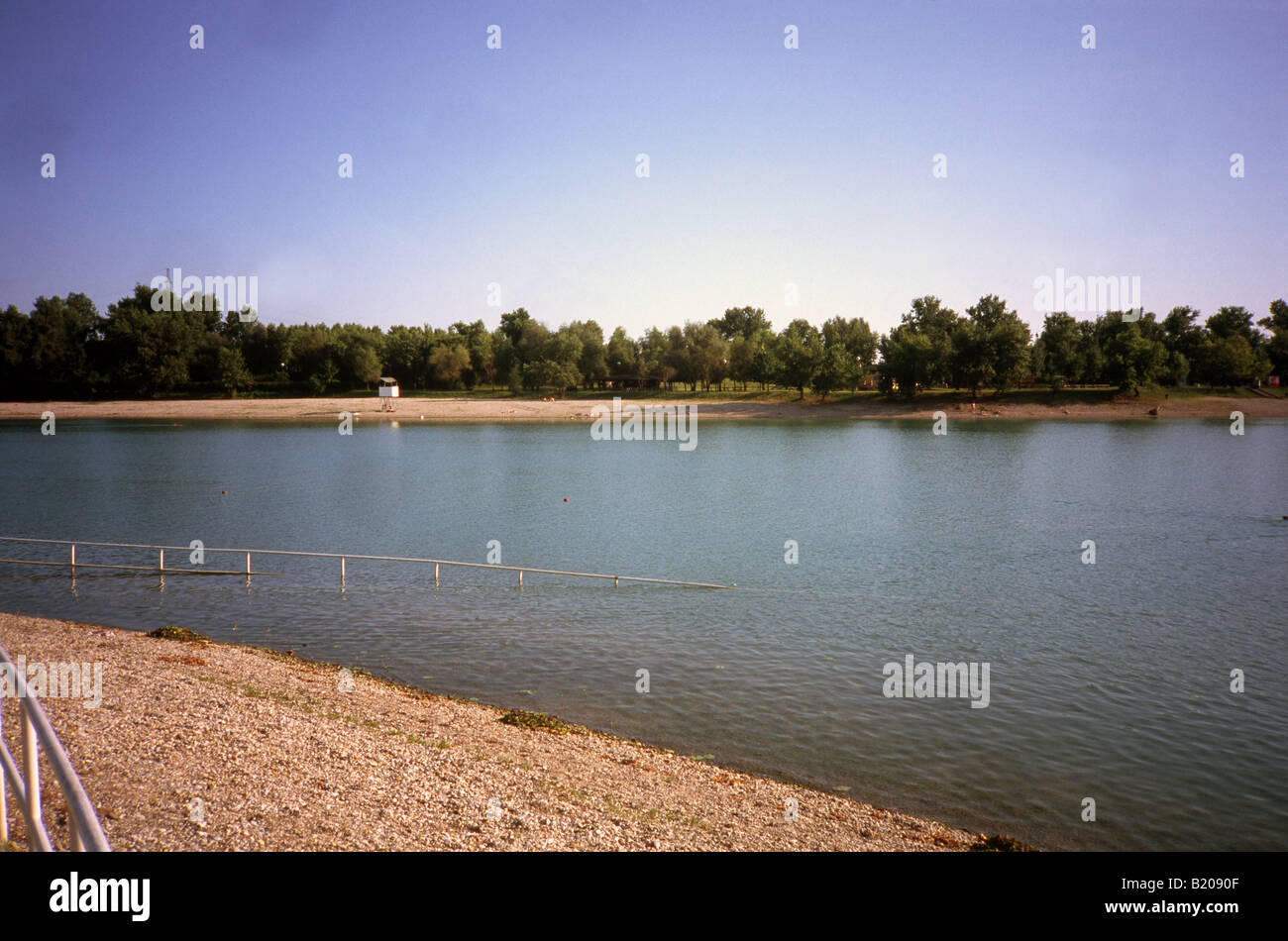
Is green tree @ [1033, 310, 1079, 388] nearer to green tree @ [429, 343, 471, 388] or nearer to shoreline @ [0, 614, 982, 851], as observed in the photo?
green tree @ [429, 343, 471, 388]

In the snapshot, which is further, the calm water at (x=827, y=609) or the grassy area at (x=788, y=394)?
the grassy area at (x=788, y=394)

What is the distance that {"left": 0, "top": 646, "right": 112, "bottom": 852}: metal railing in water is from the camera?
193 inches

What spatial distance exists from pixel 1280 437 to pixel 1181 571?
85305mm

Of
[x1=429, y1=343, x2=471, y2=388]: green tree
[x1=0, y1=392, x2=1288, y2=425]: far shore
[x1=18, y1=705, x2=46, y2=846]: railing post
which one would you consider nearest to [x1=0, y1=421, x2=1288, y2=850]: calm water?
[x1=18, y1=705, x2=46, y2=846]: railing post

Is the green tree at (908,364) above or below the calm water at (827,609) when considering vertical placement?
above

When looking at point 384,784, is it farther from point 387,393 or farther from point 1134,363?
point 387,393

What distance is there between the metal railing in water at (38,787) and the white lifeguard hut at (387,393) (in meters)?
155

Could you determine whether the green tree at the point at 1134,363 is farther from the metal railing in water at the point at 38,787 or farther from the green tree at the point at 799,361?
the metal railing in water at the point at 38,787

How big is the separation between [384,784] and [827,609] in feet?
62.8

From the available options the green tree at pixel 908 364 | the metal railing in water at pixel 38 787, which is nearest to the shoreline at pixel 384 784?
the metal railing in water at pixel 38 787

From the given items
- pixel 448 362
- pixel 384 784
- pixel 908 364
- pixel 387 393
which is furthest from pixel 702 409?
pixel 384 784

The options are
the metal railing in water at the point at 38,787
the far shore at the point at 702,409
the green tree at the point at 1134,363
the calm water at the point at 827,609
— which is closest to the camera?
the metal railing in water at the point at 38,787

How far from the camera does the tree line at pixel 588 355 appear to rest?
14000cm
